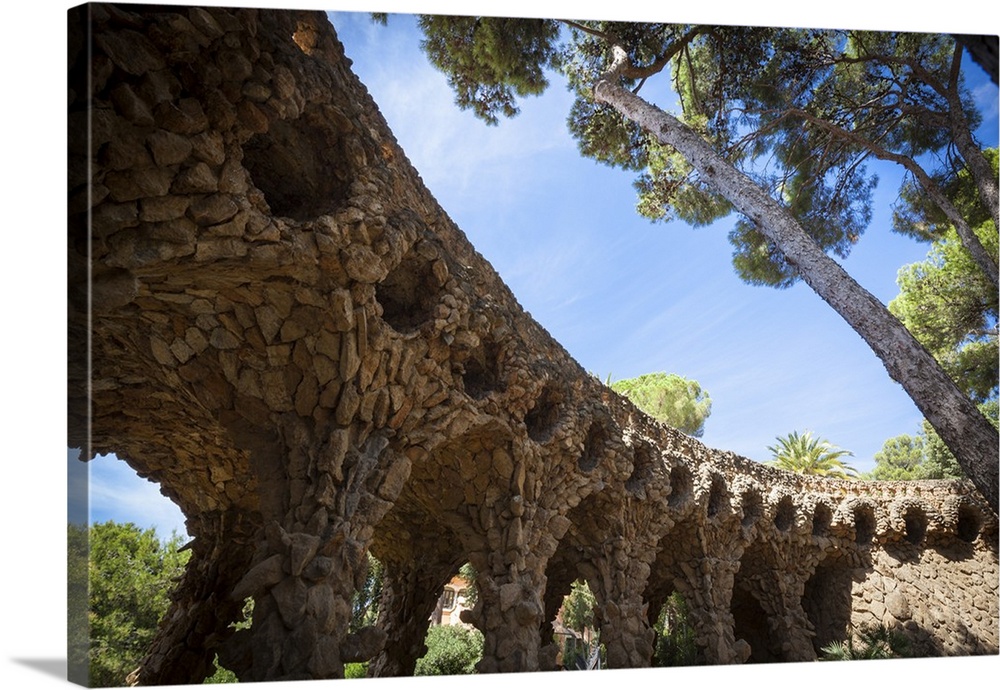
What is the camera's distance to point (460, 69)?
18.3ft

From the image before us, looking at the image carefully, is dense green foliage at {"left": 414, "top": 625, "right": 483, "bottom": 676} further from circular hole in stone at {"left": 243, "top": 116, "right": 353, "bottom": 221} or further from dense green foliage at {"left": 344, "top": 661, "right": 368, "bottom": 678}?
circular hole in stone at {"left": 243, "top": 116, "right": 353, "bottom": 221}

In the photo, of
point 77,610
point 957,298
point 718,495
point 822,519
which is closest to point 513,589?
point 77,610

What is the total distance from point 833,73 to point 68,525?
7.51 m

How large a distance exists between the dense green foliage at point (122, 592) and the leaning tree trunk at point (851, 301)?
6117 millimetres

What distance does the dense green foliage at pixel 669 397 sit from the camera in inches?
307

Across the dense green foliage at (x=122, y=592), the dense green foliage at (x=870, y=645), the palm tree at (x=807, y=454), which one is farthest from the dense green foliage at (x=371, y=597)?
the dense green foliage at (x=870, y=645)

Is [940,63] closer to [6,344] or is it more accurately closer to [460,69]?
[460,69]

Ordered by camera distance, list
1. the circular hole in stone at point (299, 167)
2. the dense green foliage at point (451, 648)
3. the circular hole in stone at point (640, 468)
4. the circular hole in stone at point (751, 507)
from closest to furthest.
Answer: the circular hole in stone at point (299, 167) < the circular hole in stone at point (640, 468) < the dense green foliage at point (451, 648) < the circular hole in stone at point (751, 507)

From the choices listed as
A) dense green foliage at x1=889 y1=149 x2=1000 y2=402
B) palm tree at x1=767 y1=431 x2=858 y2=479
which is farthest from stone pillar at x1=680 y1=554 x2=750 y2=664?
dense green foliage at x1=889 y1=149 x2=1000 y2=402

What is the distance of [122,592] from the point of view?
206 inches

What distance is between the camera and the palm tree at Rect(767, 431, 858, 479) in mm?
7371

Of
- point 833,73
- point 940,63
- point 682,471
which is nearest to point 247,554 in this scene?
point 682,471

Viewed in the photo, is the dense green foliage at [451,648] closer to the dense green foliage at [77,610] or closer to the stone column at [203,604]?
the stone column at [203,604]

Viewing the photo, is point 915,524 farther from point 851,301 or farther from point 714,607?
point 851,301
